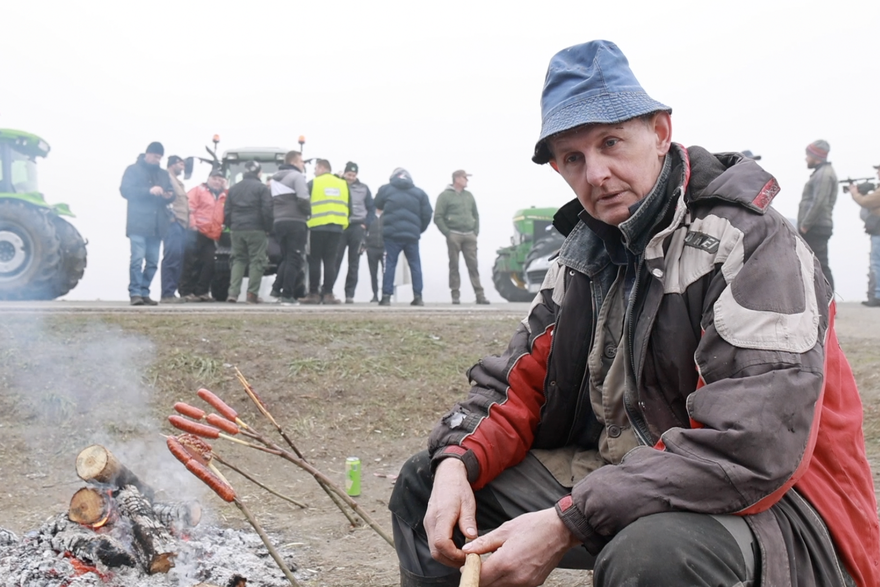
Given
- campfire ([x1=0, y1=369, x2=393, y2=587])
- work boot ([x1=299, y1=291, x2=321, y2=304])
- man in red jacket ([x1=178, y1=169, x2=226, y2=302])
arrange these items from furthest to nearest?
1. man in red jacket ([x1=178, y1=169, x2=226, y2=302])
2. work boot ([x1=299, y1=291, x2=321, y2=304])
3. campfire ([x1=0, y1=369, x2=393, y2=587])

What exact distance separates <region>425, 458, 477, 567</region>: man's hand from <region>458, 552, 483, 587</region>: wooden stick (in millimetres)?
162

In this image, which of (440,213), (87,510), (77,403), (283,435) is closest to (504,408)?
(283,435)

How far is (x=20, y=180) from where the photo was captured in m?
11.0

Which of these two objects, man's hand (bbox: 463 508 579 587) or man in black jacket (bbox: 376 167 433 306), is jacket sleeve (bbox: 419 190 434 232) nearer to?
man in black jacket (bbox: 376 167 433 306)

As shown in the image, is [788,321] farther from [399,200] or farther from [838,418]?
[399,200]

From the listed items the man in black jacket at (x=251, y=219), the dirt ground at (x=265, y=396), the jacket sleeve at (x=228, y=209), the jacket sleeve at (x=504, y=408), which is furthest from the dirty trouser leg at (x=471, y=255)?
the jacket sleeve at (x=504, y=408)

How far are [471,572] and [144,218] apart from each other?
27.2 feet

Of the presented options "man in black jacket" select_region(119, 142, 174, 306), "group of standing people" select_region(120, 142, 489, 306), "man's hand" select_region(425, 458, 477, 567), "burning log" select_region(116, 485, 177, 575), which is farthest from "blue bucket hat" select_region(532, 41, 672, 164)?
"group of standing people" select_region(120, 142, 489, 306)

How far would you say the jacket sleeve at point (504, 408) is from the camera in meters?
2.15

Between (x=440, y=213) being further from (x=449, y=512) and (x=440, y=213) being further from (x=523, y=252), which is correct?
(x=449, y=512)

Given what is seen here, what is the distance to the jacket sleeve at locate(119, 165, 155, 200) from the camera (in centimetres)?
907

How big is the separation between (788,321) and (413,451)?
162 inches

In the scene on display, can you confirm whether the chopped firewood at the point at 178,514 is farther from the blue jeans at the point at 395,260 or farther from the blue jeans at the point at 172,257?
the blue jeans at the point at 172,257

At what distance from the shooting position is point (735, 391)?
159cm
